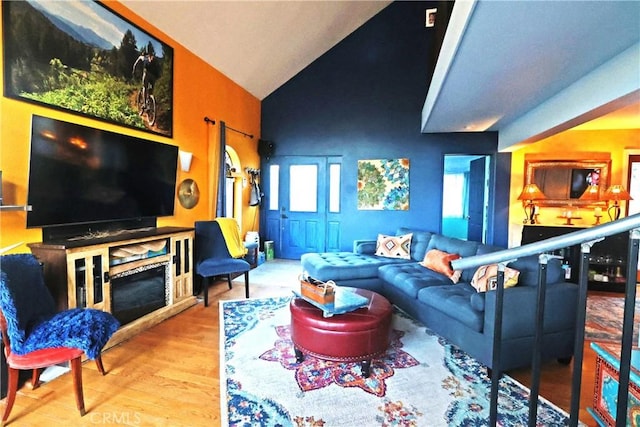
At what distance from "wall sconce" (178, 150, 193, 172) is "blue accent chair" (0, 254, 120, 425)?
2.10m

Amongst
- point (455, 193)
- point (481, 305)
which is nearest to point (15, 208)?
point (481, 305)

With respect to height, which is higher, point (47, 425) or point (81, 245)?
point (81, 245)

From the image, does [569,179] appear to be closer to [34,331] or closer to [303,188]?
[303,188]

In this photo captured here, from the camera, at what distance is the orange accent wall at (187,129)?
2209 mm

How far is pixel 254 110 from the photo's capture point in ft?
19.6

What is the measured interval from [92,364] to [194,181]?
2.41 meters

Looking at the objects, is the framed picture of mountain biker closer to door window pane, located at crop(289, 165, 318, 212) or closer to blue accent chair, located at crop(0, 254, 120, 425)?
blue accent chair, located at crop(0, 254, 120, 425)

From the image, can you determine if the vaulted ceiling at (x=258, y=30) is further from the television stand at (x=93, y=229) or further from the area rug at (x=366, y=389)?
the area rug at (x=366, y=389)

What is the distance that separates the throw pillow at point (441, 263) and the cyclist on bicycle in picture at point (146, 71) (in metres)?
3.68

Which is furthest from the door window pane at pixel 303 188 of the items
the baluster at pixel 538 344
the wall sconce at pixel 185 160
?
the baluster at pixel 538 344

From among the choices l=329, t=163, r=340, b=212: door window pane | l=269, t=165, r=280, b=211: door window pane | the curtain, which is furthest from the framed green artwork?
the curtain

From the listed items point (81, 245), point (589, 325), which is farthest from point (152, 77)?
point (589, 325)

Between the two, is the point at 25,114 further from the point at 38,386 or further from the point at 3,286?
the point at 38,386

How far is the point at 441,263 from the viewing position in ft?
11.5
